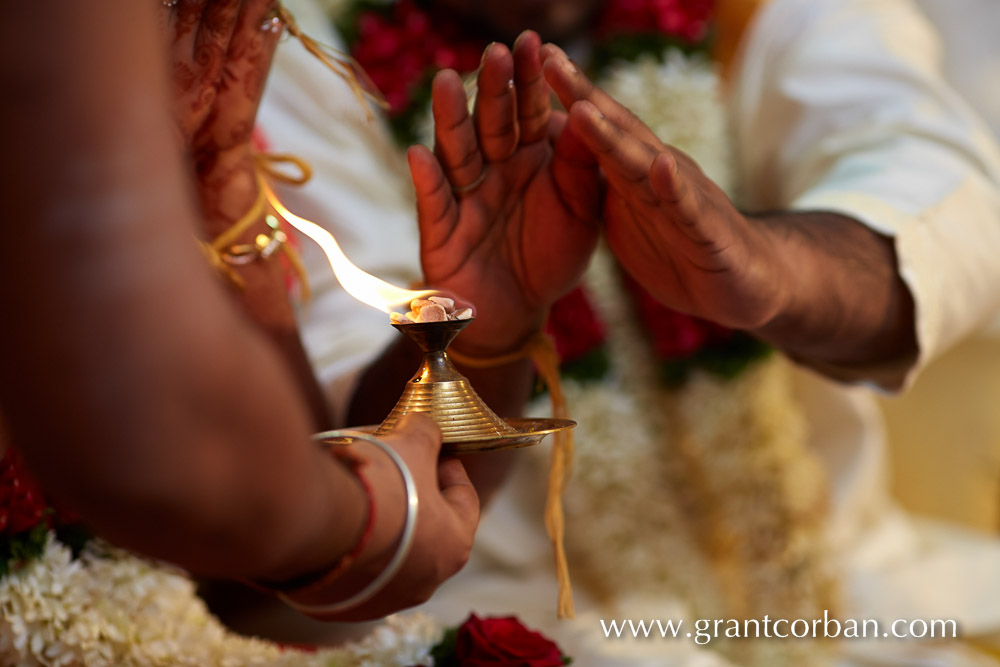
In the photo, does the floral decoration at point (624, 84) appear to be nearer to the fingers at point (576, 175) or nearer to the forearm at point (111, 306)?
the fingers at point (576, 175)

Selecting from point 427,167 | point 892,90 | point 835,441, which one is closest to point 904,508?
point 835,441

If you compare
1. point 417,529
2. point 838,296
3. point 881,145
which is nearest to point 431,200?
point 417,529

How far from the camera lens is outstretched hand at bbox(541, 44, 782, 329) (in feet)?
2.06

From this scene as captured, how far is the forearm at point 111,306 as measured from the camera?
0.31 meters

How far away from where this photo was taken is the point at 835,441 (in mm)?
1575

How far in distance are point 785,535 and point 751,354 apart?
29cm

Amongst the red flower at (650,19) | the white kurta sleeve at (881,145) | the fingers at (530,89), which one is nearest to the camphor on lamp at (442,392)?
the fingers at (530,89)

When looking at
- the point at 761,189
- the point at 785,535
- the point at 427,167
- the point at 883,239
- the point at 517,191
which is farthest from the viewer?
the point at 761,189

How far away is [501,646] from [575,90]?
43 cm

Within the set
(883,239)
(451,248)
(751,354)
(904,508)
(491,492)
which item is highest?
(451,248)

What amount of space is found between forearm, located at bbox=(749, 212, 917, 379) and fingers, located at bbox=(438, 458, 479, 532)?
0.40m

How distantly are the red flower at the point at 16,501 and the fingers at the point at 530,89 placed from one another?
479 millimetres

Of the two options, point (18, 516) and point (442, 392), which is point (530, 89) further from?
point (18, 516)

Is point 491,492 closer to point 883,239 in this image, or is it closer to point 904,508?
point 883,239
